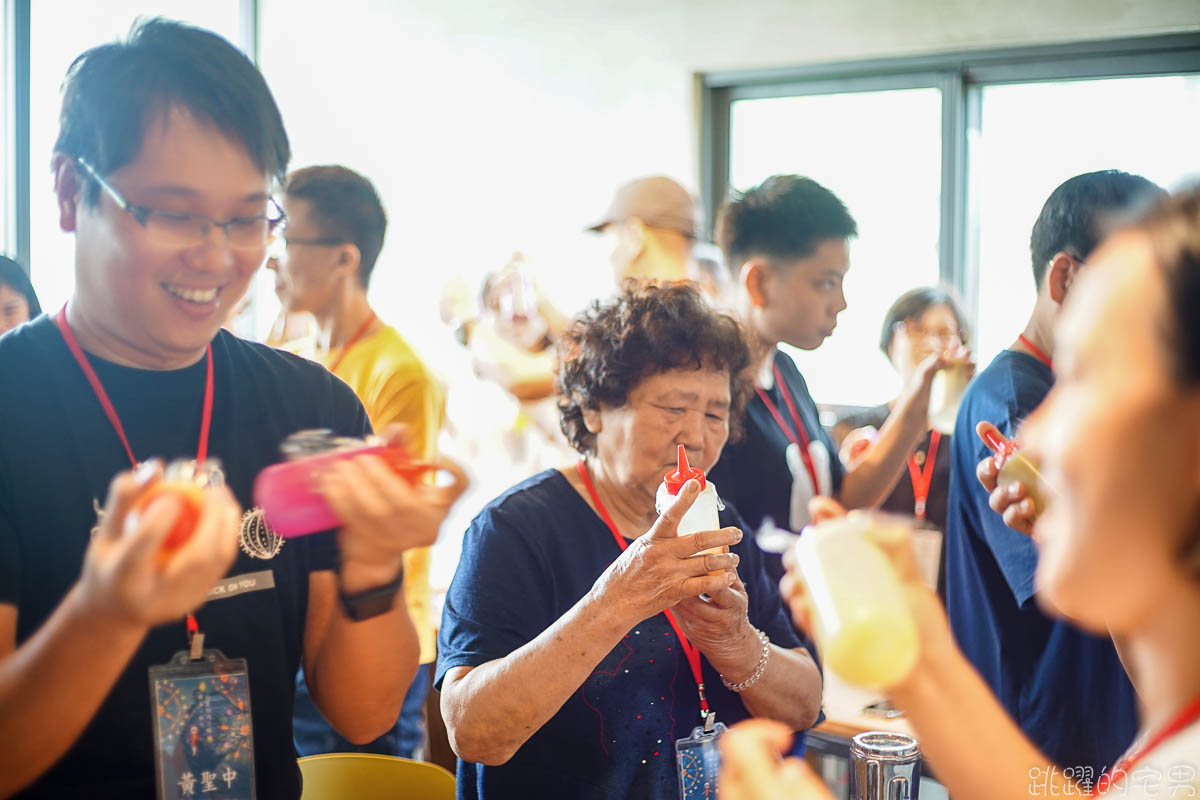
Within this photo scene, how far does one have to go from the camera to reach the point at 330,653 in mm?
1421

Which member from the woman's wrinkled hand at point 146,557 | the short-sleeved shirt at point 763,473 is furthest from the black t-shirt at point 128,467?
the short-sleeved shirt at point 763,473

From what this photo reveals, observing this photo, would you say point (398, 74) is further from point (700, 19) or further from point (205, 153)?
point (205, 153)

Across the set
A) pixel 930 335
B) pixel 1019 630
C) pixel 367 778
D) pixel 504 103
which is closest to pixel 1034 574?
pixel 1019 630

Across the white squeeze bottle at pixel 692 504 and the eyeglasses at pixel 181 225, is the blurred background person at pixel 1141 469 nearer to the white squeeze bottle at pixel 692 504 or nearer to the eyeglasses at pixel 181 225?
the white squeeze bottle at pixel 692 504

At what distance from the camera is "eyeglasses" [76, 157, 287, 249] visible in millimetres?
1198

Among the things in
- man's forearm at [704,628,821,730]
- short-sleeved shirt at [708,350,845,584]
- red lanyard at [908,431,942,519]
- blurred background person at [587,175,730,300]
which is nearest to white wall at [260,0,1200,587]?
blurred background person at [587,175,730,300]

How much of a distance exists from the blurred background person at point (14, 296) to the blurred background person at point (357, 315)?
584mm

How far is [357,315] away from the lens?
107 inches

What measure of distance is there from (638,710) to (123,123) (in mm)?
1063

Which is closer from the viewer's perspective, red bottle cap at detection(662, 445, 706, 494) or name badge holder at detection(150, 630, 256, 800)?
name badge holder at detection(150, 630, 256, 800)

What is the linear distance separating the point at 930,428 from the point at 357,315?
191 cm

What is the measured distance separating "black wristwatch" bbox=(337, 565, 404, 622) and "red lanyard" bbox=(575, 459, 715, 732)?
0.42 m

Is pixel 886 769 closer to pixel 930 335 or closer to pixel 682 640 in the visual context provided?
pixel 682 640

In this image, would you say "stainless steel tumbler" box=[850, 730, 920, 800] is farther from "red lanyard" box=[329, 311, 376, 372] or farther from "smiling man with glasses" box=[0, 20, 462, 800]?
"red lanyard" box=[329, 311, 376, 372]
